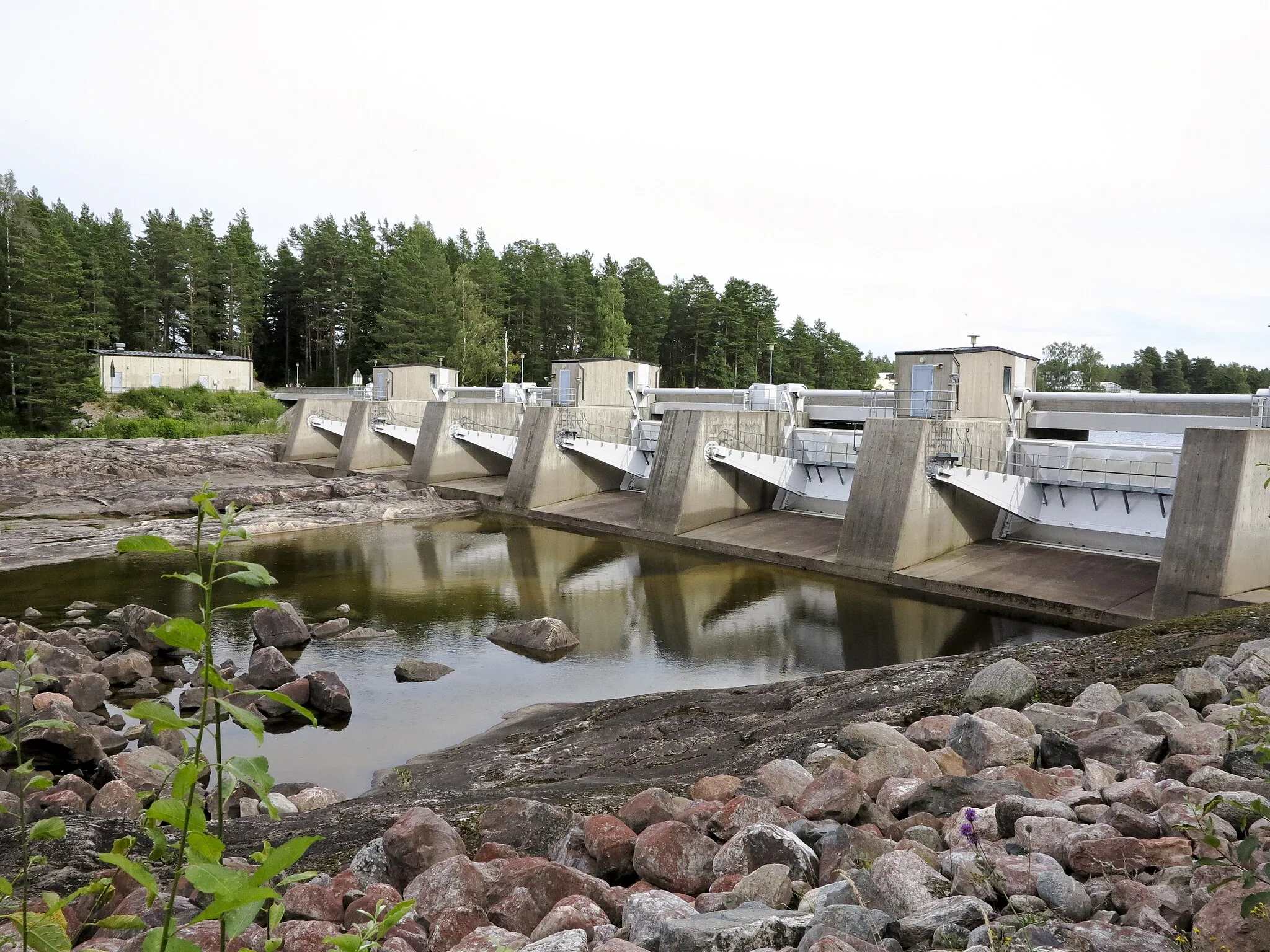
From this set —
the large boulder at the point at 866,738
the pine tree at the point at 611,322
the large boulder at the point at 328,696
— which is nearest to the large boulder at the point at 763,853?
the large boulder at the point at 866,738

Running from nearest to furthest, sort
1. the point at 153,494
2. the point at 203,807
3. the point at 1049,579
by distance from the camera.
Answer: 1. the point at 203,807
2. the point at 1049,579
3. the point at 153,494

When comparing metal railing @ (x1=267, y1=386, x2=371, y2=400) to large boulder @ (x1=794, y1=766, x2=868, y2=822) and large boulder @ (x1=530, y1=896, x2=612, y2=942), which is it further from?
large boulder @ (x1=530, y1=896, x2=612, y2=942)

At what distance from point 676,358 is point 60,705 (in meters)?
51.1

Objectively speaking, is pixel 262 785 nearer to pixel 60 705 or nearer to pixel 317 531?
pixel 60 705

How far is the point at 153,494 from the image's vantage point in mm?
27875

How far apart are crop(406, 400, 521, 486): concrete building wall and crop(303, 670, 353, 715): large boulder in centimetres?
1957

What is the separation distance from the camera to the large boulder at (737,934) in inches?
135

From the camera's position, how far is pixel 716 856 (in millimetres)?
4379

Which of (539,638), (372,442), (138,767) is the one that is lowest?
(539,638)

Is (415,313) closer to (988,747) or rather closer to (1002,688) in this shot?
(1002,688)

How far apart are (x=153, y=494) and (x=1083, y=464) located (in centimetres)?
2469

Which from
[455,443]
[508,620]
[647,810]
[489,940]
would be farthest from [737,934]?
[455,443]

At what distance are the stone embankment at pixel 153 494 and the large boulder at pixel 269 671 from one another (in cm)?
975

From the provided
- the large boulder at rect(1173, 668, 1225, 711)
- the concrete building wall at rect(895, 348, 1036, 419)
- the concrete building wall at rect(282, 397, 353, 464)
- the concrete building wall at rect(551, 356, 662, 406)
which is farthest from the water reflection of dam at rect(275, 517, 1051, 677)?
the concrete building wall at rect(282, 397, 353, 464)
